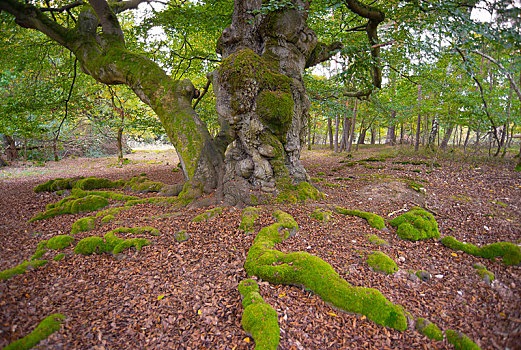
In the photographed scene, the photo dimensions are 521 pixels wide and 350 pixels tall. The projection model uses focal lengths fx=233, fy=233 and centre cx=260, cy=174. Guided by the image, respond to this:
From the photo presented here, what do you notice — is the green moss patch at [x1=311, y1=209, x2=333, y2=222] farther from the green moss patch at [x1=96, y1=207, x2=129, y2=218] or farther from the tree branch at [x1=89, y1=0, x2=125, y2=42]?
the tree branch at [x1=89, y1=0, x2=125, y2=42]

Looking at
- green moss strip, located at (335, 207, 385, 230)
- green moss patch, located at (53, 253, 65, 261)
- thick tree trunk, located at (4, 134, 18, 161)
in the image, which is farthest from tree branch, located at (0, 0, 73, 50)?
thick tree trunk, located at (4, 134, 18, 161)

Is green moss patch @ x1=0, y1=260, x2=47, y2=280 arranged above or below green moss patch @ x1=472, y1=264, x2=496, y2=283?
below


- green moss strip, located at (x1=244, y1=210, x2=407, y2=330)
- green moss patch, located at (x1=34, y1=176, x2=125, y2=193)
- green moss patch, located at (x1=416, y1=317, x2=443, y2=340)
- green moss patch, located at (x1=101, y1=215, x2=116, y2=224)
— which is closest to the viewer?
green moss patch, located at (x1=416, y1=317, x2=443, y2=340)

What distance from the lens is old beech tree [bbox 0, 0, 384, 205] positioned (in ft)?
17.2

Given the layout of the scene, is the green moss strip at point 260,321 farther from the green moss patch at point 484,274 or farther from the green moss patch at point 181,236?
the green moss patch at point 484,274

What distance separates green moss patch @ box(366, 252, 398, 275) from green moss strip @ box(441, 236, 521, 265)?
4.28 ft

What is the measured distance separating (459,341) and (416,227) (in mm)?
2245

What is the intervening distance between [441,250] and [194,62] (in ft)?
33.5

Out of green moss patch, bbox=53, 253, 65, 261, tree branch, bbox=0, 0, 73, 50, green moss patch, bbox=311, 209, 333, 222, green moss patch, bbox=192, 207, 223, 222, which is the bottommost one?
green moss patch, bbox=53, 253, 65, 261

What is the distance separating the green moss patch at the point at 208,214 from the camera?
15.3 ft

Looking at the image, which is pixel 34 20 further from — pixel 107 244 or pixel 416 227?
pixel 416 227

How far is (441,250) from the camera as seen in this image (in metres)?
3.77

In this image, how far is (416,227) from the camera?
4203 mm

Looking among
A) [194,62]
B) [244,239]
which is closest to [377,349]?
[244,239]
